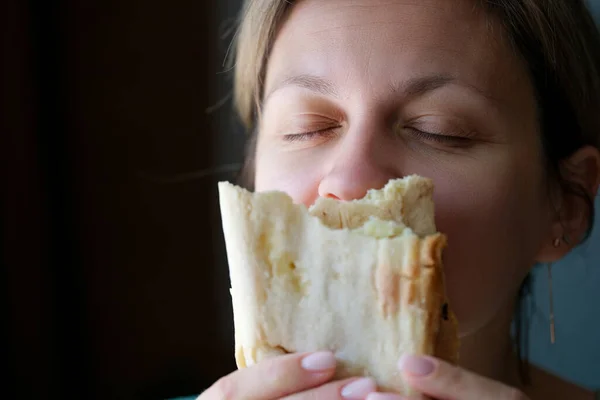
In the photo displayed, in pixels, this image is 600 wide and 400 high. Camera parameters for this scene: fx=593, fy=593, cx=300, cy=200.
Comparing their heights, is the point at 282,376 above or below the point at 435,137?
below

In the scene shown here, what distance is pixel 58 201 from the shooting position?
5.48 feet

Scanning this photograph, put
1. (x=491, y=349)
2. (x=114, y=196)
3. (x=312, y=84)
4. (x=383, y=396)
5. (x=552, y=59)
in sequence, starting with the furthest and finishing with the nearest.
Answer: (x=114, y=196)
(x=491, y=349)
(x=552, y=59)
(x=312, y=84)
(x=383, y=396)

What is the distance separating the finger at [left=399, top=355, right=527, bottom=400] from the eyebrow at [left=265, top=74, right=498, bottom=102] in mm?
402

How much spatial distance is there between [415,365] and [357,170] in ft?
0.91

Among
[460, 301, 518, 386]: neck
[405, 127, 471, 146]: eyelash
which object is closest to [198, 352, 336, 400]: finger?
[405, 127, 471, 146]: eyelash

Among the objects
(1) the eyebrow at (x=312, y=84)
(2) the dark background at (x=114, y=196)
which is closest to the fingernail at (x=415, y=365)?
(1) the eyebrow at (x=312, y=84)

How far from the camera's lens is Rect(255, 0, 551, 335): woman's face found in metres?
0.86

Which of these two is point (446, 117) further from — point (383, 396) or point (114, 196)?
point (114, 196)

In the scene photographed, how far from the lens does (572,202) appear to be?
1.11 metres

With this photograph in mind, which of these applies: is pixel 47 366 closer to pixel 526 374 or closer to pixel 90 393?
pixel 90 393

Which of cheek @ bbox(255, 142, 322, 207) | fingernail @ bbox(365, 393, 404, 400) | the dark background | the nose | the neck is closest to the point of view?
fingernail @ bbox(365, 393, 404, 400)

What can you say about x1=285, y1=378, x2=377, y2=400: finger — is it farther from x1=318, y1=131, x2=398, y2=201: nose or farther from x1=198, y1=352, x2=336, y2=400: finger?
x1=318, y1=131, x2=398, y2=201: nose

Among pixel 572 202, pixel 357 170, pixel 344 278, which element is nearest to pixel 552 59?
pixel 572 202

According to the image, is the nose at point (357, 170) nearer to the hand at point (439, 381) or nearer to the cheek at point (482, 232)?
the cheek at point (482, 232)
